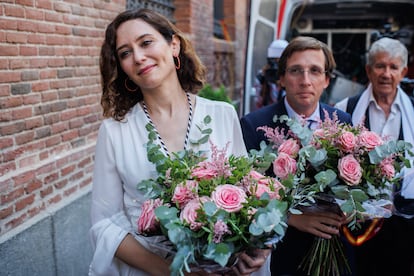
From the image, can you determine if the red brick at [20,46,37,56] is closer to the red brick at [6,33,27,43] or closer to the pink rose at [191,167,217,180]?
the red brick at [6,33,27,43]

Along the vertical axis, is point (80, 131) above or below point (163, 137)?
below

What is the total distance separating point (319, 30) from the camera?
7.18m

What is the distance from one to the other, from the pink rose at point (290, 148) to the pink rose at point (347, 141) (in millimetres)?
181

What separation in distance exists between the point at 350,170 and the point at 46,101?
8.48 ft

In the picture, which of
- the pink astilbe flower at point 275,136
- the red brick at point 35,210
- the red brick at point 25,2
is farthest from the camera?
the red brick at point 35,210

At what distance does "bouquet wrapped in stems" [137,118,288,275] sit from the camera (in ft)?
4.63

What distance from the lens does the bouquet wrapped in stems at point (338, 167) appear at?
176 cm

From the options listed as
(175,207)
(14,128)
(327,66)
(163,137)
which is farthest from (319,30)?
(175,207)

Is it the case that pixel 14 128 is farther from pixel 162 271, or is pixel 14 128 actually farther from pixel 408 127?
pixel 408 127

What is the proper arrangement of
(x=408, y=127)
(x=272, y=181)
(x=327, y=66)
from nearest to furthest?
(x=272, y=181) → (x=327, y=66) → (x=408, y=127)

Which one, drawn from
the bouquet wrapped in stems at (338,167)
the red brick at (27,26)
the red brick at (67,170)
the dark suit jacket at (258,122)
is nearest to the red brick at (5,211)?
the red brick at (67,170)

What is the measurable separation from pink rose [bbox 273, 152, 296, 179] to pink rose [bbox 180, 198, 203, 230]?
0.46 meters

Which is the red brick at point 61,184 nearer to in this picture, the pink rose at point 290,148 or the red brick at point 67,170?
the red brick at point 67,170

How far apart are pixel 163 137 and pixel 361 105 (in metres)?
1.72
